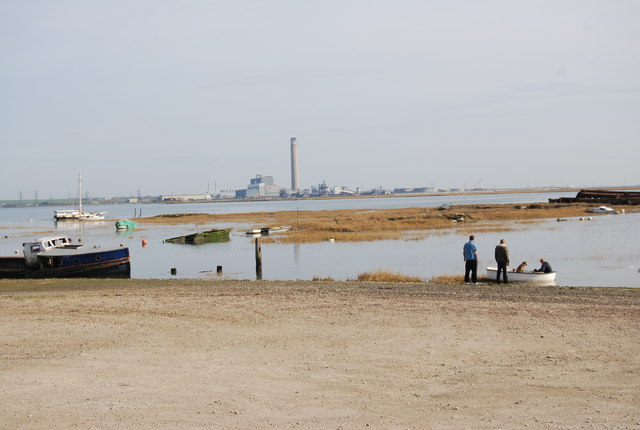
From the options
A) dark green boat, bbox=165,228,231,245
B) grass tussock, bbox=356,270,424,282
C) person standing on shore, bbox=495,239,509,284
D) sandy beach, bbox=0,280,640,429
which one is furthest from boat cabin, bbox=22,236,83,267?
person standing on shore, bbox=495,239,509,284

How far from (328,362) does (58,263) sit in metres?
28.3

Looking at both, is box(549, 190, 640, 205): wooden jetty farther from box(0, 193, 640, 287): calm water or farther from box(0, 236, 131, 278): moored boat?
box(0, 236, 131, 278): moored boat

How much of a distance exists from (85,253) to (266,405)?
2986cm

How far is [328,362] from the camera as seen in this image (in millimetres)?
13414

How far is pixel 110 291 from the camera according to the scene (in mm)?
26734

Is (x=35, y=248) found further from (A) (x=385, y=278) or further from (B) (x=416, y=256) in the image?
(B) (x=416, y=256)

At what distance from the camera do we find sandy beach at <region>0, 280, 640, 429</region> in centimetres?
1023

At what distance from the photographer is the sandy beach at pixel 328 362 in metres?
10.2

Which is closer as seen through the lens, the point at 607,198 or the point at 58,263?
the point at 58,263

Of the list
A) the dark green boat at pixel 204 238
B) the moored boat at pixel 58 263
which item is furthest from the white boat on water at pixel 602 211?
the moored boat at pixel 58 263

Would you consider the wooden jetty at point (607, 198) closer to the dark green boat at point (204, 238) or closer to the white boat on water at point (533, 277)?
the dark green boat at point (204, 238)

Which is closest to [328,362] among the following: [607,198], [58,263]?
[58,263]

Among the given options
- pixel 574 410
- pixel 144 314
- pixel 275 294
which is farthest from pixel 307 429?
pixel 275 294

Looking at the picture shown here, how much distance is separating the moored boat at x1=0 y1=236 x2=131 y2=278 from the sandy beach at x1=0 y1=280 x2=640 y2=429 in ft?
53.0
